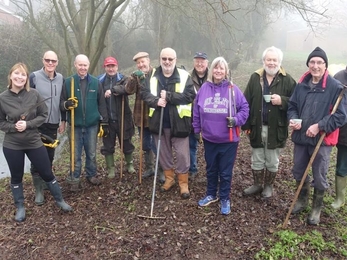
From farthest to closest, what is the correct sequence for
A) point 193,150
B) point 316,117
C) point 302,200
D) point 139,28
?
point 139,28 < point 193,150 < point 302,200 < point 316,117

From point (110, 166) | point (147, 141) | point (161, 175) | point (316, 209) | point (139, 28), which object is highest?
point (139, 28)

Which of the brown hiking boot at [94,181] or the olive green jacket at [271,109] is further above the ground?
the olive green jacket at [271,109]

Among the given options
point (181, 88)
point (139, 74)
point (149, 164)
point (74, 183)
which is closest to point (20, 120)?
point (74, 183)

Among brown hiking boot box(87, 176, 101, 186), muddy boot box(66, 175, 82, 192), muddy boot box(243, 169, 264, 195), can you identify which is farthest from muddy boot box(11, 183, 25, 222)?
muddy boot box(243, 169, 264, 195)

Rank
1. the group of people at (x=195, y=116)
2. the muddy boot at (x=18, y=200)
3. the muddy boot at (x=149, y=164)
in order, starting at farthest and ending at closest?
the muddy boot at (x=149, y=164) < the muddy boot at (x=18, y=200) < the group of people at (x=195, y=116)

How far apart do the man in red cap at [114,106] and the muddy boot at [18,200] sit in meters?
1.56

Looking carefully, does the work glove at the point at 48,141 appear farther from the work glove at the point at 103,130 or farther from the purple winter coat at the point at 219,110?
the purple winter coat at the point at 219,110

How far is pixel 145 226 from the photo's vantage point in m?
4.20

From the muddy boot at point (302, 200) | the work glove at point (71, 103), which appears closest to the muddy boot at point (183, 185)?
the muddy boot at point (302, 200)

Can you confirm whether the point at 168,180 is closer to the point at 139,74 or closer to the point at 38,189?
the point at 139,74

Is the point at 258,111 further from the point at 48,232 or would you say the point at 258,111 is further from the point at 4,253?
the point at 4,253

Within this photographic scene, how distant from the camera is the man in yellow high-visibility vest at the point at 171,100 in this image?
454 cm

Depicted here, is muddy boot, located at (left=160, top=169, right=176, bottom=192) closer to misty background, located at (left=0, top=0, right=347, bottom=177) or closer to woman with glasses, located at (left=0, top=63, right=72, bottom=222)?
woman with glasses, located at (left=0, top=63, right=72, bottom=222)

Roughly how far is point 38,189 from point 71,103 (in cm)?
141
